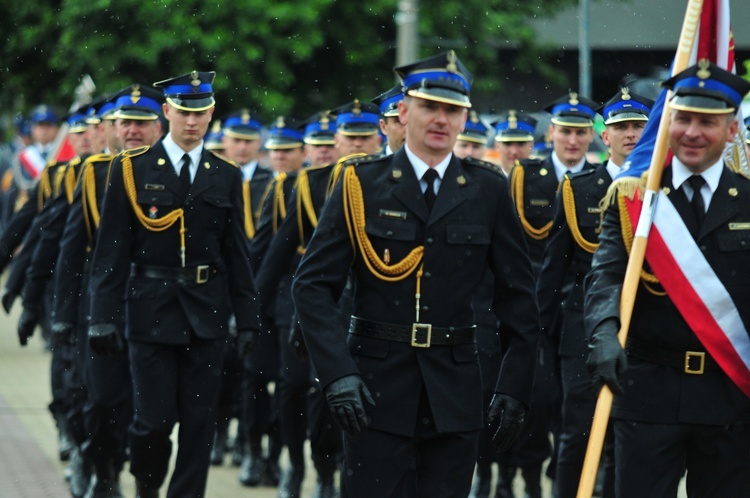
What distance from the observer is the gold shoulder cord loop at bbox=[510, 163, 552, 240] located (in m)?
9.80

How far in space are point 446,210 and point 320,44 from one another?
1645 cm

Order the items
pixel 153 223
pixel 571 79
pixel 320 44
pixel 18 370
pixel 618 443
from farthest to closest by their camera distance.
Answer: pixel 571 79 → pixel 320 44 → pixel 18 370 → pixel 153 223 → pixel 618 443

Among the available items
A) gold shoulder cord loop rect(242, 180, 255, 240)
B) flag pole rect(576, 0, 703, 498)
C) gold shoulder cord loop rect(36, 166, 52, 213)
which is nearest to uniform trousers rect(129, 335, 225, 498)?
flag pole rect(576, 0, 703, 498)

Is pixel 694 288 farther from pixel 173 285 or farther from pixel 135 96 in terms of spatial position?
pixel 135 96

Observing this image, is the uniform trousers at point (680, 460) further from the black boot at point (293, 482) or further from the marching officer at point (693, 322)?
the black boot at point (293, 482)

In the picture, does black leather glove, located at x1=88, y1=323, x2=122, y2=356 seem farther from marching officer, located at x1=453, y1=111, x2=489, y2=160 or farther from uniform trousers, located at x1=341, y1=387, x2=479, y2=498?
marching officer, located at x1=453, y1=111, x2=489, y2=160

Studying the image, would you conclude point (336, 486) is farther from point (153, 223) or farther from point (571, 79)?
point (571, 79)

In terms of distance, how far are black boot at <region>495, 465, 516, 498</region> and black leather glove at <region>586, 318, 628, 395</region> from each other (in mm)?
3929

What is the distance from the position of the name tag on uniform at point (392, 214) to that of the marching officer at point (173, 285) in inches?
92.8

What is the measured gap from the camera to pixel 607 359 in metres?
5.78

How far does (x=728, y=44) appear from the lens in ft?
21.6

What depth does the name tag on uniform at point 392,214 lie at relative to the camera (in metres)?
6.22

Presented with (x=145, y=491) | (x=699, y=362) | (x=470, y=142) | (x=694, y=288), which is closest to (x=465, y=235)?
(x=694, y=288)

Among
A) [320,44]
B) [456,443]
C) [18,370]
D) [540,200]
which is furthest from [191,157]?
[320,44]
